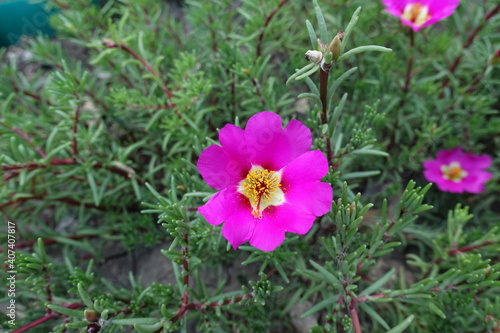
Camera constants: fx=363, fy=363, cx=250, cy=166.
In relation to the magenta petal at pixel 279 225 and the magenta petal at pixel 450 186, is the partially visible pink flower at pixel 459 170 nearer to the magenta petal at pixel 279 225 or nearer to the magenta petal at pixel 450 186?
Result: the magenta petal at pixel 450 186

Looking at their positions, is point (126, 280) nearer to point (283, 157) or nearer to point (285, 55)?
point (283, 157)

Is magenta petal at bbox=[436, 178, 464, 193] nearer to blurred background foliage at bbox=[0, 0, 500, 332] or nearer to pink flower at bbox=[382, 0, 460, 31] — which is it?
blurred background foliage at bbox=[0, 0, 500, 332]

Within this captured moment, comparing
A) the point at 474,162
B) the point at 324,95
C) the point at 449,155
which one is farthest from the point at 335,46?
the point at 474,162

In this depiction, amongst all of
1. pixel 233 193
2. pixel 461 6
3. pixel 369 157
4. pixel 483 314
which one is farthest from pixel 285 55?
pixel 483 314

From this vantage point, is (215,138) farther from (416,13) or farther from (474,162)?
(474,162)

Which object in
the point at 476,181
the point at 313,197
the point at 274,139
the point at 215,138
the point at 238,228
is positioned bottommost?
the point at 476,181

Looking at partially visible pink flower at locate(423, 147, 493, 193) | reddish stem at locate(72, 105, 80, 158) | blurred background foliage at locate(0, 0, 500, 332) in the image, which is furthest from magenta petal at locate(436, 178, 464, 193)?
reddish stem at locate(72, 105, 80, 158)

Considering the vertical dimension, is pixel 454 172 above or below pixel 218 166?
below

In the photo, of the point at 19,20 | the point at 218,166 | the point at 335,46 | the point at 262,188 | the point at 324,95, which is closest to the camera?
the point at 335,46
